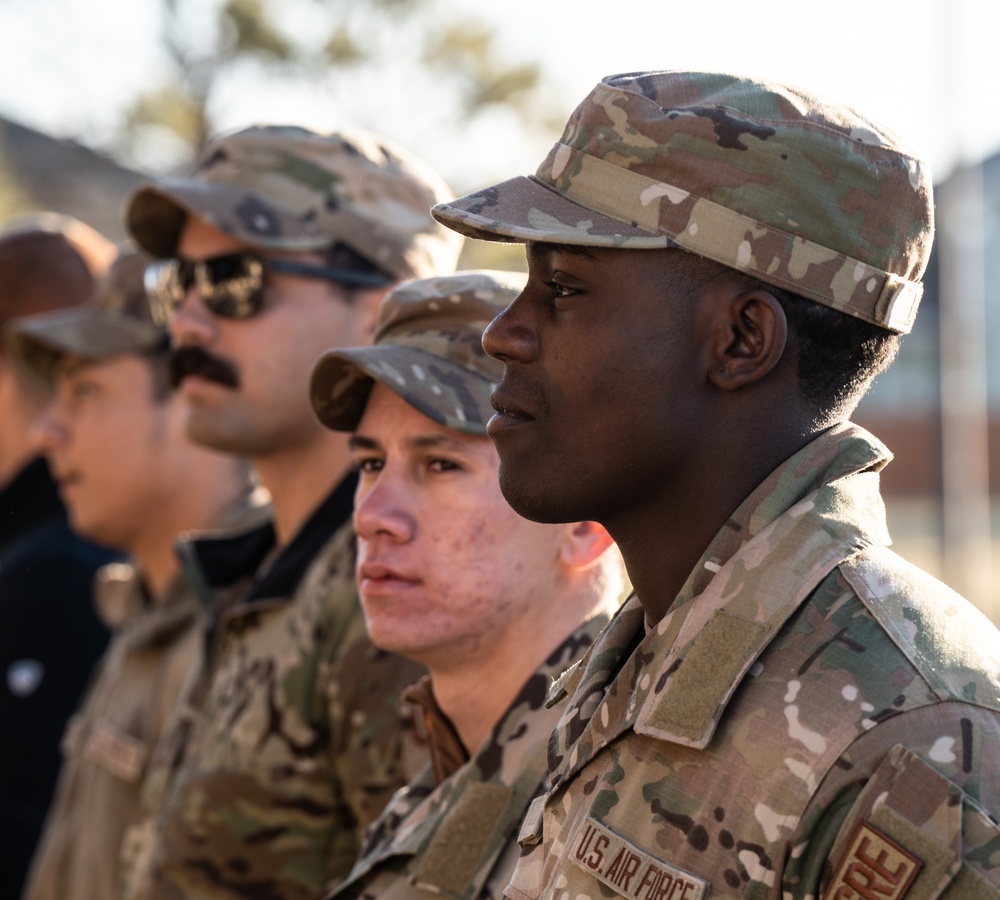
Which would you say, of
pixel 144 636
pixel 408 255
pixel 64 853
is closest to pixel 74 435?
pixel 144 636

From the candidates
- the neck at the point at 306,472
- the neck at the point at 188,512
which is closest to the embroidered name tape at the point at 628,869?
the neck at the point at 306,472

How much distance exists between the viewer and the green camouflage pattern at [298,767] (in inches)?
134

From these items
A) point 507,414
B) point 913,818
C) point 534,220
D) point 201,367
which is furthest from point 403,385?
point 913,818

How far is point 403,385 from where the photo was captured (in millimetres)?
2984

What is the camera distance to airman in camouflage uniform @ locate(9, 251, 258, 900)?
15.9 ft

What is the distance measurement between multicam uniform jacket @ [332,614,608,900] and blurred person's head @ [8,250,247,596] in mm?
2634

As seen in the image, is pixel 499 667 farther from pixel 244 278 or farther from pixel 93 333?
pixel 93 333

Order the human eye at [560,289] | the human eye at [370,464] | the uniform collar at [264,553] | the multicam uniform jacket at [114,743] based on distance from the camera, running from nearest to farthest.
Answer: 1. the human eye at [560,289]
2. the human eye at [370,464]
3. the uniform collar at [264,553]
4. the multicam uniform jacket at [114,743]

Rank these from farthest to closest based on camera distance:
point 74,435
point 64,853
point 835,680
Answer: point 74,435, point 64,853, point 835,680

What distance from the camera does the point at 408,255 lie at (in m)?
4.23

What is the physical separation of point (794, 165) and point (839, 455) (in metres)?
0.39

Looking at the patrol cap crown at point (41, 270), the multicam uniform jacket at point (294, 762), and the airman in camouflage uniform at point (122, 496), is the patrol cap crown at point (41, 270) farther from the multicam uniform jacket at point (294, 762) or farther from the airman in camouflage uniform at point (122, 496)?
the multicam uniform jacket at point (294, 762)

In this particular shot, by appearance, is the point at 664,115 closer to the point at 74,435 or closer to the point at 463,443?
the point at 463,443

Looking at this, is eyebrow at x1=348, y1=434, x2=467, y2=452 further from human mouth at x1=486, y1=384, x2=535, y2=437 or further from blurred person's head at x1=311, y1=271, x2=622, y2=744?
human mouth at x1=486, y1=384, x2=535, y2=437
